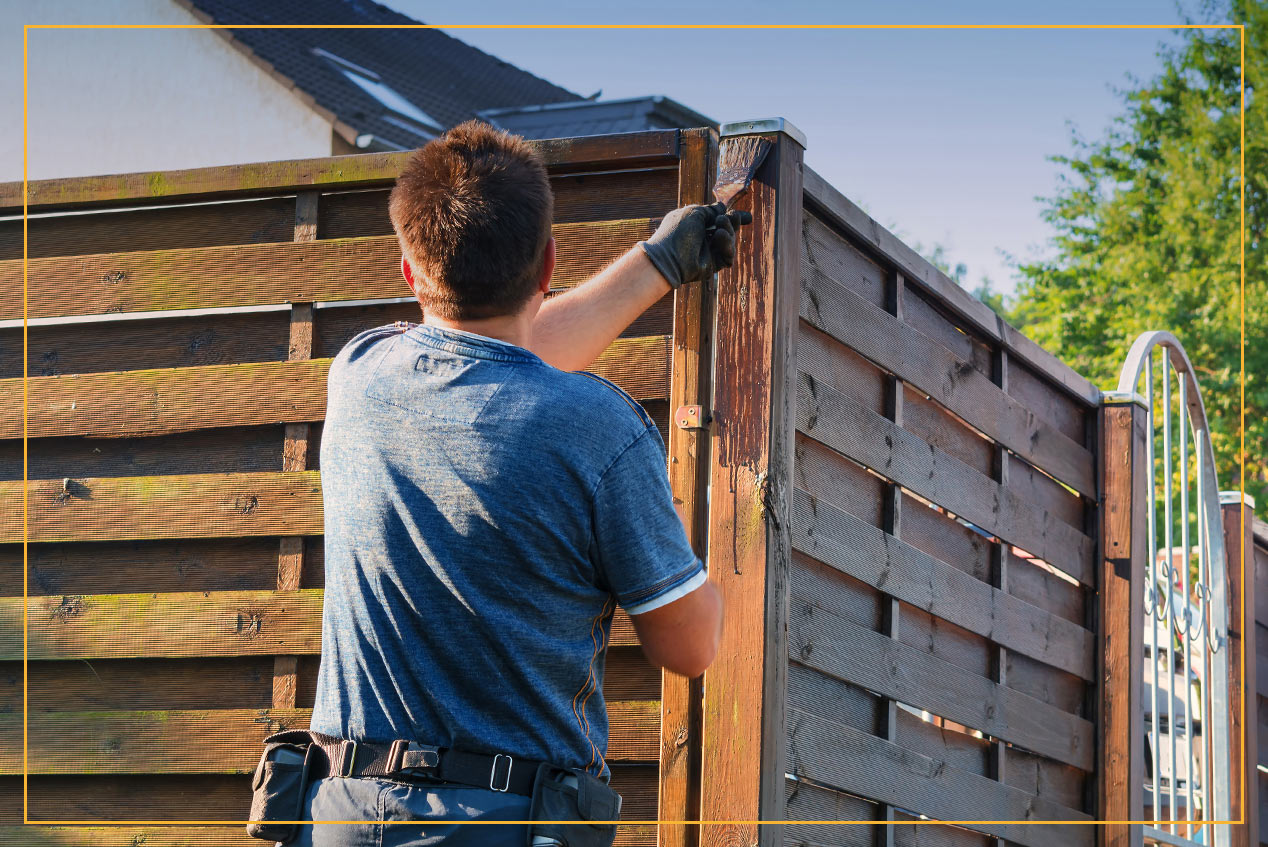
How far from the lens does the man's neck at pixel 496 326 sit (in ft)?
6.29

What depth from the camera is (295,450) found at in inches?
113

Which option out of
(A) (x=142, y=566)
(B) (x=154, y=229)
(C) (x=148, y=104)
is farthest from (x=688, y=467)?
(C) (x=148, y=104)

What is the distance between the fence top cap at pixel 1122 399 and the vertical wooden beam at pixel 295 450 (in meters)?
2.73

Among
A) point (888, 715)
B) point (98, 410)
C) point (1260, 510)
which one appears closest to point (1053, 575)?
point (888, 715)

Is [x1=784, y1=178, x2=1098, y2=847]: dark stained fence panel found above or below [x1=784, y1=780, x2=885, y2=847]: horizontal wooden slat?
above

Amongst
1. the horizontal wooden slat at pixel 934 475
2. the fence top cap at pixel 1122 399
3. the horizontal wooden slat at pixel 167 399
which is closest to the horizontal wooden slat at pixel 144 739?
the horizontal wooden slat at pixel 167 399

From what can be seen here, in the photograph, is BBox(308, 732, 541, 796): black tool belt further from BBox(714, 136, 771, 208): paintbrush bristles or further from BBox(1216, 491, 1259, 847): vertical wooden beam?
BBox(1216, 491, 1259, 847): vertical wooden beam

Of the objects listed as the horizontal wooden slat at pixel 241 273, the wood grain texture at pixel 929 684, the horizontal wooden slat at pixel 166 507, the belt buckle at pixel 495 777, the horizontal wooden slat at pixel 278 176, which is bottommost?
the belt buckle at pixel 495 777

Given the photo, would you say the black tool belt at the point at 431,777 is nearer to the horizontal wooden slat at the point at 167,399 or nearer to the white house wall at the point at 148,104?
the horizontal wooden slat at the point at 167,399

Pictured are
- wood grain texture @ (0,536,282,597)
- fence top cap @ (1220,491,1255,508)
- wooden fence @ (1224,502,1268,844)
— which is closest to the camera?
wood grain texture @ (0,536,282,597)

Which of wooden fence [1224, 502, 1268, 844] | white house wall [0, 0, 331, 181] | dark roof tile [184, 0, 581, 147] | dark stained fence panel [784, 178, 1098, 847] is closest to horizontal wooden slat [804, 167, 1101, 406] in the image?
dark stained fence panel [784, 178, 1098, 847]

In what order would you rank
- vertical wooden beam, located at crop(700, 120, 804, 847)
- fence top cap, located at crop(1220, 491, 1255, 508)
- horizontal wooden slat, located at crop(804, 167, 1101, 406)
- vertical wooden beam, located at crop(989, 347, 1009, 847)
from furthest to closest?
fence top cap, located at crop(1220, 491, 1255, 508) → vertical wooden beam, located at crop(989, 347, 1009, 847) → horizontal wooden slat, located at crop(804, 167, 1101, 406) → vertical wooden beam, located at crop(700, 120, 804, 847)

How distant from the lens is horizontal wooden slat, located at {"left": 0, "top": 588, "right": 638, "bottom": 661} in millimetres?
2773

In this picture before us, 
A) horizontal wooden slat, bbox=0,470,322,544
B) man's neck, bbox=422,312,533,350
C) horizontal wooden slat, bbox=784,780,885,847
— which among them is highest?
man's neck, bbox=422,312,533,350
